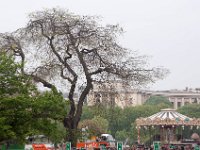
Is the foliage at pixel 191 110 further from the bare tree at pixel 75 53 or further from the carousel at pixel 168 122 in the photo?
the bare tree at pixel 75 53

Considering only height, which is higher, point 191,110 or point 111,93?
point 191,110

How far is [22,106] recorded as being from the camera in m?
25.2

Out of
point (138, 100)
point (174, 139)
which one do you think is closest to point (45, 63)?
point (174, 139)

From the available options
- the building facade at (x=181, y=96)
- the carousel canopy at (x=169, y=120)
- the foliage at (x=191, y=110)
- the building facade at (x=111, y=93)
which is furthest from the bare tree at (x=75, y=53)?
the building facade at (x=181, y=96)

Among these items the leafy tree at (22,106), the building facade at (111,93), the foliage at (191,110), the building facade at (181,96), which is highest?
the building facade at (181,96)

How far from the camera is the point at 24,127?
2555cm

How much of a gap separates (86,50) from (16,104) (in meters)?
6.17

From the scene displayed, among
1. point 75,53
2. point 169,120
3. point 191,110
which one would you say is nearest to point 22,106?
point 75,53

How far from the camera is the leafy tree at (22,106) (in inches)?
989

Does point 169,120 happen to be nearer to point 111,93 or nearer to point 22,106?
point 111,93

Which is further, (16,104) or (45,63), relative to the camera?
(45,63)

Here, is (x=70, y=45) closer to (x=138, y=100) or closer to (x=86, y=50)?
(x=86, y=50)

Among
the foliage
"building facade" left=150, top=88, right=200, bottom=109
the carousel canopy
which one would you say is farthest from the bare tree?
"building facade" left=150, top=88, right=200, bottom=109

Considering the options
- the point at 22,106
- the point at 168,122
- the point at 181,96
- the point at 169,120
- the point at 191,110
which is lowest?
the point at 22,106
